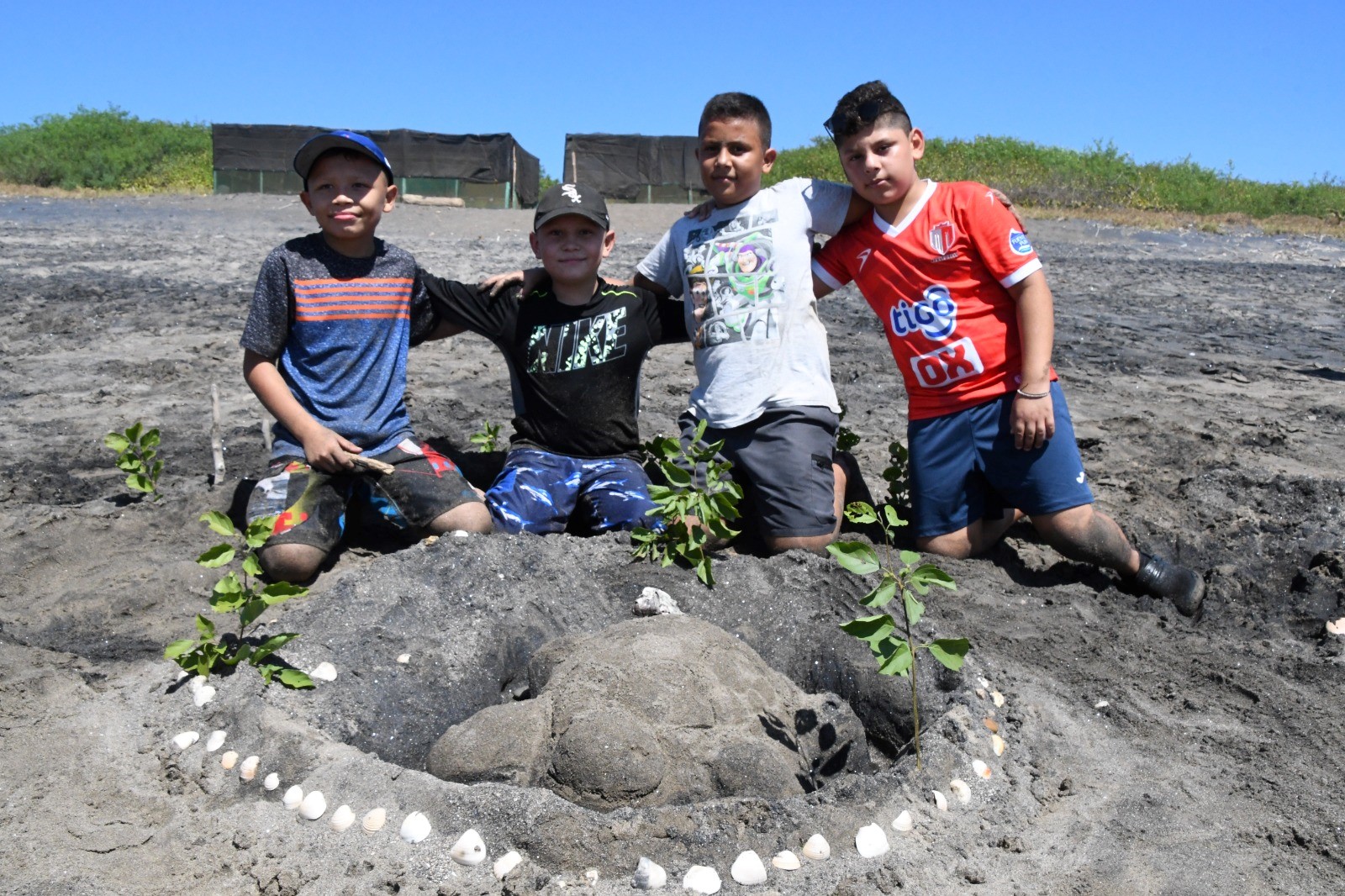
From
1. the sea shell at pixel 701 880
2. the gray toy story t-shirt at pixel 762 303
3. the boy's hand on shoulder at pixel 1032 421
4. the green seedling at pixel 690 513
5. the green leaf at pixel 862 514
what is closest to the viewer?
the sea shell at pixel 701 880

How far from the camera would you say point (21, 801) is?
245 centimetres

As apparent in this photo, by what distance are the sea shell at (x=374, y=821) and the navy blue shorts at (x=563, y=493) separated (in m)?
1.53

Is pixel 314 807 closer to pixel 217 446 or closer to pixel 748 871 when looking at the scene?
pixel 748 871

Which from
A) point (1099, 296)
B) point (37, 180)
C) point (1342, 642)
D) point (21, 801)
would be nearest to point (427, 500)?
point (21, 801)

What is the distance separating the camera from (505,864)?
2.17 m

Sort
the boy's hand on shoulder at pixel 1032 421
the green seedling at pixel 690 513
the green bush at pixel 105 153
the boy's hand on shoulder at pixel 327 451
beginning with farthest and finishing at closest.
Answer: the green bush at pixel 105 153 → the boy's hand on shoulder at pixel 327 451 → the boy's hand on shoulder at pixel 1032 421 → the green seedling at pixel 690 513

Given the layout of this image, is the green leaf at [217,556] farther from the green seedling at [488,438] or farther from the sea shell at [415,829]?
the green seedling at [488,438]

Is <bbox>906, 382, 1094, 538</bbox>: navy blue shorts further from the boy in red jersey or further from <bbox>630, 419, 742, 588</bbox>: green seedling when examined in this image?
<bbox>630, 419, 742, 588</bbox>: green seedling

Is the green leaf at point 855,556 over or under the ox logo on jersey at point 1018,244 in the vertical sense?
under

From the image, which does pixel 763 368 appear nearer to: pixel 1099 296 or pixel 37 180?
pixel 1099 296

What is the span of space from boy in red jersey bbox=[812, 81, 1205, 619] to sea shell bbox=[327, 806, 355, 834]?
2324 millimetres

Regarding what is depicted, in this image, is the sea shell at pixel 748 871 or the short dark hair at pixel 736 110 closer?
the sea shell at pixel 748 871

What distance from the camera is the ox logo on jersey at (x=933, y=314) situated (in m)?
3.72

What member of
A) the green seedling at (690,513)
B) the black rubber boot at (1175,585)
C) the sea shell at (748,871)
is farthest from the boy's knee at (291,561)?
the black rubber boot at (1175,585)
